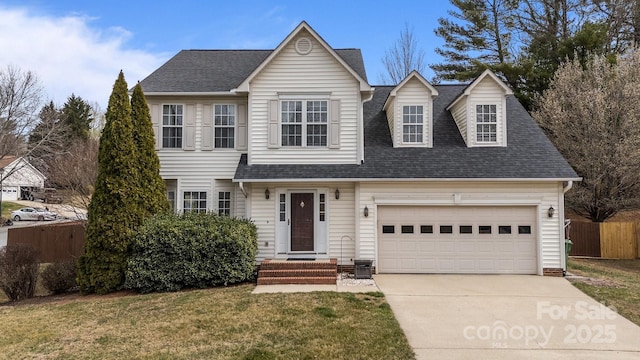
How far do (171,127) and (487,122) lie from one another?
1028cm

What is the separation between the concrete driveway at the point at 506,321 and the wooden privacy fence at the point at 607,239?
816 centimetres

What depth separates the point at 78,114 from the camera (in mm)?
41219

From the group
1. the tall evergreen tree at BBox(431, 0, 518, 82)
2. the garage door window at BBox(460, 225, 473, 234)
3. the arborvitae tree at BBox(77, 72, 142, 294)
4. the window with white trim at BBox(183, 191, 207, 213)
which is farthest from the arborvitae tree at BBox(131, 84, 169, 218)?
the tall evergreen tree at BBox(431, 0, 518, 82)

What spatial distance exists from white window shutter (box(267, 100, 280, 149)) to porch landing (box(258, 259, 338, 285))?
11.7 ft

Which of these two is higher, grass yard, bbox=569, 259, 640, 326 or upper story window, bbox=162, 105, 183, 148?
upper story window, bbox=162, 105, 183, 148

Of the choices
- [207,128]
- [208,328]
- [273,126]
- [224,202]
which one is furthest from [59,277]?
[273,126]

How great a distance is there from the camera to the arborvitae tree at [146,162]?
10352 millimetres

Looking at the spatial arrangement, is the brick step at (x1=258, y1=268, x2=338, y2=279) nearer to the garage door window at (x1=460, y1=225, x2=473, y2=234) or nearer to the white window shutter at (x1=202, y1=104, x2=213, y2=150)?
the garage door window at (x1=460, y1=225, x2=473, y2=234)

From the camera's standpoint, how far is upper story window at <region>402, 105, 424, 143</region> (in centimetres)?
1220

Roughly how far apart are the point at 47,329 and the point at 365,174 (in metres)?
8.19

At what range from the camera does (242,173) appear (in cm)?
1121

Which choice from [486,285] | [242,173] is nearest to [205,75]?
[242,173]

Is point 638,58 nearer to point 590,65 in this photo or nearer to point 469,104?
point 590,65

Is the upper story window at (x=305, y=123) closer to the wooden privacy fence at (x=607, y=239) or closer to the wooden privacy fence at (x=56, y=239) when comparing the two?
the wooden privacy fence at (x=56, y=239)
